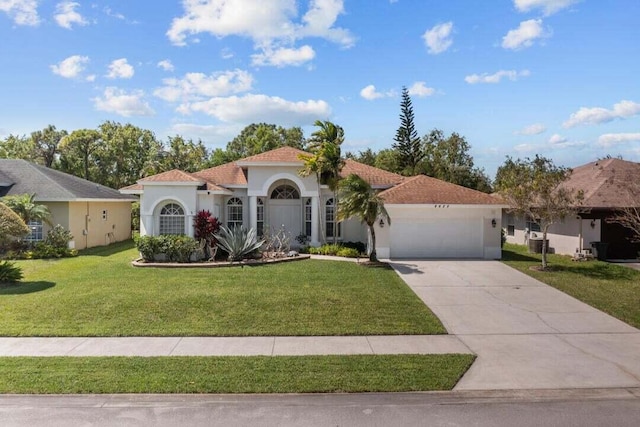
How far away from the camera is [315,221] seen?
21906 mm

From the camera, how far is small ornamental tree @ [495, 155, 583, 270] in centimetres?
1692

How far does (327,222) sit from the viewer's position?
22484 millimetres

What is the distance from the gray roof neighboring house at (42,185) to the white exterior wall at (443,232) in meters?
15.2

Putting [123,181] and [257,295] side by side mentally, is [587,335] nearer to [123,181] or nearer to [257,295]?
[257,295]

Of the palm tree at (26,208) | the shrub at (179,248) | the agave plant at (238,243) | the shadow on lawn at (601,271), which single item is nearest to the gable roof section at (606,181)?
the shadow on lawn at (601,271)

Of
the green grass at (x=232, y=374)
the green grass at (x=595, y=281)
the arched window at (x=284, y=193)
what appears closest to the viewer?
the green grass at (x=232, y=374)

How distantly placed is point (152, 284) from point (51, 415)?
8.26 m

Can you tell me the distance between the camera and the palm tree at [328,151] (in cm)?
1966

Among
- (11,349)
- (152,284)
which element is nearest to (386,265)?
(152,284)

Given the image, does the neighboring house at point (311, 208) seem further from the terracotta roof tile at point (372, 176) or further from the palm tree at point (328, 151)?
the palm tree at point (328, 151)

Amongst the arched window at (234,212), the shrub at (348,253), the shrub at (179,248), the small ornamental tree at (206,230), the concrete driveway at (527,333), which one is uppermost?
the arched window at (234,212)

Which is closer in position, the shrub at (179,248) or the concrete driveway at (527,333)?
the concrete driveway at (527,333)

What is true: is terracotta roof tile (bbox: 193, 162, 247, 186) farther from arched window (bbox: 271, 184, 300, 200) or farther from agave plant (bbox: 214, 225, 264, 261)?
agave plant (bbox: 214, 225, 264, 261)

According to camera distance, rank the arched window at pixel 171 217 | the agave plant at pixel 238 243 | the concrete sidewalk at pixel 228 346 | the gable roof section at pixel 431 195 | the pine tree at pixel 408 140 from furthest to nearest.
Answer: the pine tree at pixel 408 140 → the gable roof section at pixel 431 195 → the arched window at pixel 171 217 → the agave plant at pixel 238 243 → the concrete sidewalk at pixel 228 346
